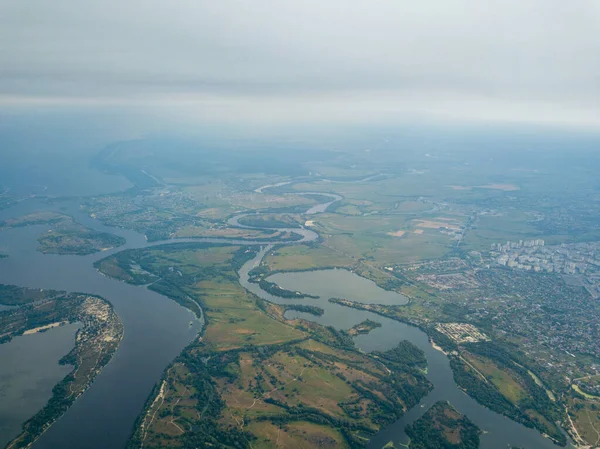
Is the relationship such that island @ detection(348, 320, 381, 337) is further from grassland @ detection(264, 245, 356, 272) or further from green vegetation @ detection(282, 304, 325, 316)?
grassland @ detection(264, 245, 356, 272)

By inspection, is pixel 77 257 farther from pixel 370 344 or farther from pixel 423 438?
pixel 423 438

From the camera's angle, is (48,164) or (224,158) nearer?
(48,164)

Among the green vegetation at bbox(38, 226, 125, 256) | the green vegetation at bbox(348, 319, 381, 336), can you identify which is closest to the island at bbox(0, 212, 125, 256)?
the green vegetation at bbox(38, 226, 125, 256)

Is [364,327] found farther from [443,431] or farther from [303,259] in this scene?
[303,259]

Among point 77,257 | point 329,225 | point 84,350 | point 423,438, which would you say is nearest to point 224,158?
point 329,225

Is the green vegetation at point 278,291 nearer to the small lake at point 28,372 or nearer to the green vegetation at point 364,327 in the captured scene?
the green vegetation at point 364,327
